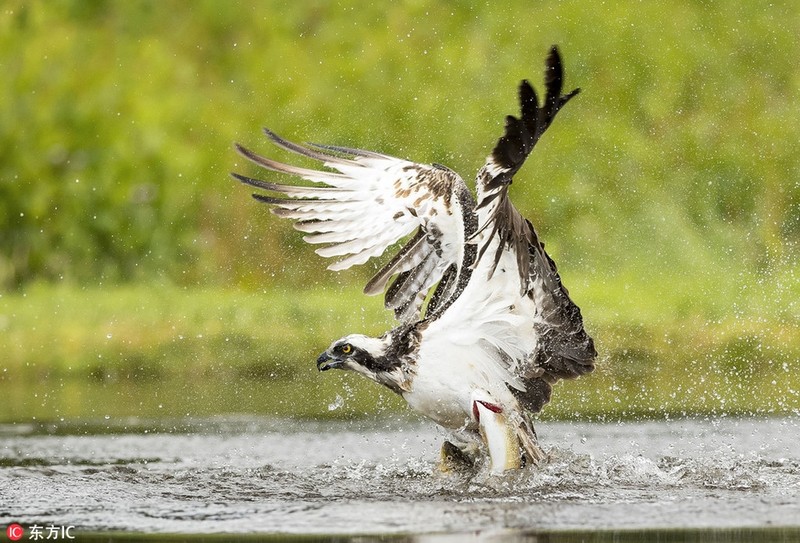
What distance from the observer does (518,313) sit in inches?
336

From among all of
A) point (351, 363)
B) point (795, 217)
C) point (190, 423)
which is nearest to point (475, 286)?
point (351, 363)

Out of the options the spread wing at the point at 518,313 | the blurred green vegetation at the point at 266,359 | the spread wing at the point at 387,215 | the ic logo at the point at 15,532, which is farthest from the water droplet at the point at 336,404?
the ic logo at the point at 15,532

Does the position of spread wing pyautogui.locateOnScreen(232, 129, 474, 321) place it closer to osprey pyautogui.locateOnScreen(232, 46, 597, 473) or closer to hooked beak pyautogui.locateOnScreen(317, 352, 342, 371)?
osprey pyautogui.locateOnScreen(232, 46, 597, 473)

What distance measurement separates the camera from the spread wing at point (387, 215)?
931 cm

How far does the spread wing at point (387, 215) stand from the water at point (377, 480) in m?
1.18

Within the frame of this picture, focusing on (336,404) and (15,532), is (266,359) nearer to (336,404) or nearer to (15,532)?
(336,404)

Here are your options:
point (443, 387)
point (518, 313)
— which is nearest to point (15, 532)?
point (443, 387)

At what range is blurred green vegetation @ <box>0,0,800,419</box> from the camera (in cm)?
1638

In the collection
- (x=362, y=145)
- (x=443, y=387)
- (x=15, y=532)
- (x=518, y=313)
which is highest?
(x=362, y=145)

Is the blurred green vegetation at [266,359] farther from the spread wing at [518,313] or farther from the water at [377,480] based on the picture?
the spread wing at [518,313]

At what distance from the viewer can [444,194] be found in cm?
927

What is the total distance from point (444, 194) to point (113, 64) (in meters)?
11.3

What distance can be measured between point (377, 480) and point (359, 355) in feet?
2.44

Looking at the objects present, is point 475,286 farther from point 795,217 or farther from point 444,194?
point 795,217
